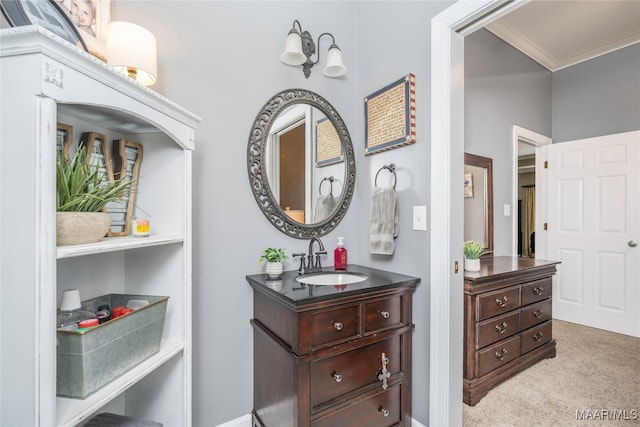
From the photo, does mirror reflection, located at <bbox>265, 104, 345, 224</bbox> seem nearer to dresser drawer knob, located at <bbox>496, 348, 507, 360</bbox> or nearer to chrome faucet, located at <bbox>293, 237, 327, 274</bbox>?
A: chrome faucet, located at <bbox>293, 237, 327, 274</bbox>

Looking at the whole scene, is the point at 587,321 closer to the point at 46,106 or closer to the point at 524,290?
the point at 524,290

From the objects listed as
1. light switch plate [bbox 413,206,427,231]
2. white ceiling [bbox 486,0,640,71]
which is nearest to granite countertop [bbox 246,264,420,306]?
light switch plate [bbox 413,206,427,231]

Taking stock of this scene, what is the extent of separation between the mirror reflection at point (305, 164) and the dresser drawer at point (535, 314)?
67.0 inches

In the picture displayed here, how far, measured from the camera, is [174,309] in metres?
1.20

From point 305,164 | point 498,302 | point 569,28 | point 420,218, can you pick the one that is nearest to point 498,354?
point 498,302

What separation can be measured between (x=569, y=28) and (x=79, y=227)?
4252 mm

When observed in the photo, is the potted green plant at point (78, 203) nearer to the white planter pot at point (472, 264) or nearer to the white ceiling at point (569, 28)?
the white planter pot at point (472, 264)

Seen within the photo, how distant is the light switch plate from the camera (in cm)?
156

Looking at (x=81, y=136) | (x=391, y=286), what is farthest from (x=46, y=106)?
(x=391, y=286)

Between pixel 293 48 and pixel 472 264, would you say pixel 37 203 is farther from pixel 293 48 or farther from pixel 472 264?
pixel 472 264

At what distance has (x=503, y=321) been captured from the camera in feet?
7.04

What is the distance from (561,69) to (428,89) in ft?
11.5

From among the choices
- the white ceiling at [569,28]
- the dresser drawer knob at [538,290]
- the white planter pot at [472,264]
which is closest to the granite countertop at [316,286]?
the white planter pot at [472,264]

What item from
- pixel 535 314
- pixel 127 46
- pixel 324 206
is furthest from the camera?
pixel 535 314
